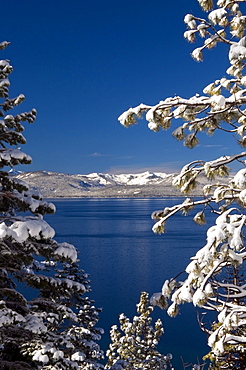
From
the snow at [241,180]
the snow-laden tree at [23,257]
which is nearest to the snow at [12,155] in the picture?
the snow-laden tree at [23,257]

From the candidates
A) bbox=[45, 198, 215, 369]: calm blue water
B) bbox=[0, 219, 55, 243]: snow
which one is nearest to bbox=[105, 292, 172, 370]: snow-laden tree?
bbox=[45, 198, 215, 369]: calm blue water

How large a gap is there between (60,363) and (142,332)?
1507cm

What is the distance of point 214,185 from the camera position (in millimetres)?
5188

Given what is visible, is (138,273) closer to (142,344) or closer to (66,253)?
(142,344)

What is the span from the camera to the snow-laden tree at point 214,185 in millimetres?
4055

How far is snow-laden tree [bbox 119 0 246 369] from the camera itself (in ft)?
13.3

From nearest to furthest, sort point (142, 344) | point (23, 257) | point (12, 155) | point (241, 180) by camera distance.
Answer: point (241, 180), point (23, 257), point (12, 155), point (142, 344)

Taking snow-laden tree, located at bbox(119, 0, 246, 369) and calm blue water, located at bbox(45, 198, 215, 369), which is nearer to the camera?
snow-laden tree, located at bbox(119, 0, 246, 369)

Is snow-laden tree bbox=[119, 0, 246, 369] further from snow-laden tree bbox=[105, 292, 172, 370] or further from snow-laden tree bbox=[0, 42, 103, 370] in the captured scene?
snow-laden tree bbox=[105, 292, 172, 370]

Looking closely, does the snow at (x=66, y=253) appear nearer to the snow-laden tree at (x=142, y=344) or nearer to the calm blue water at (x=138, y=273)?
the calm blue water at (x=138, y=273)

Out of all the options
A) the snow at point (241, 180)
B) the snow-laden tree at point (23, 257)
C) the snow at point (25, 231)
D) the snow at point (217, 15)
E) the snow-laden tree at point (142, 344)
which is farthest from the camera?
the snow-laden tree at point (142, 344)

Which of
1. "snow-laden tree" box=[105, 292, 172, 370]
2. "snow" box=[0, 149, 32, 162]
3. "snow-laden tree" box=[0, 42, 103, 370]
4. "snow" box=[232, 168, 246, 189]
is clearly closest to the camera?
"snow" box=[232, 168, 246, 189]

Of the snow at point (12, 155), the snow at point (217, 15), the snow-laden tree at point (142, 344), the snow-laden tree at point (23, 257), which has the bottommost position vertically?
the snow-laden tree at point (142, 344)

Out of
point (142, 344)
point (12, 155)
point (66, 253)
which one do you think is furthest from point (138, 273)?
point (66, 253)
